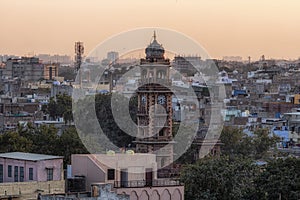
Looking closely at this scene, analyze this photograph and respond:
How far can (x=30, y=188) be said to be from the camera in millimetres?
28125

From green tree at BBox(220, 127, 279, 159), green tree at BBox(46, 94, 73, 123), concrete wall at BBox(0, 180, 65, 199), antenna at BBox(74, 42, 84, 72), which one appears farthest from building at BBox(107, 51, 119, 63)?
concrete wall at BBox(0, 180, 65, 199)

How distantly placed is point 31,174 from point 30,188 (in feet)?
3.13

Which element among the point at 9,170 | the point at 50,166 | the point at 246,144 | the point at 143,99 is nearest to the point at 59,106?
the point at 246,144

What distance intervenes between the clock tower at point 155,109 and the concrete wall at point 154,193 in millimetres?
14958

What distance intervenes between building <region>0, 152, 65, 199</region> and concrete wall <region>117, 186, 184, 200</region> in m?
1.96

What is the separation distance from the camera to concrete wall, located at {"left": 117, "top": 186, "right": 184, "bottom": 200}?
100ft

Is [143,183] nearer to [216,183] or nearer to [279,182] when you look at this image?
[216,183]

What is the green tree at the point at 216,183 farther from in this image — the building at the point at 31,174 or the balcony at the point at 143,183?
the building at the point at 31,174

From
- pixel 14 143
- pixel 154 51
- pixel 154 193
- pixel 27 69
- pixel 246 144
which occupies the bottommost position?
pixel 154 193

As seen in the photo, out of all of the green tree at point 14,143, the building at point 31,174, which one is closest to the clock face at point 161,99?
the green tree at point 14,143

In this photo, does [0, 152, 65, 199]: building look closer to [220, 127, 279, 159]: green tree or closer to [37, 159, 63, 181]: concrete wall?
[37, 159, 63, 181]: concrete wall

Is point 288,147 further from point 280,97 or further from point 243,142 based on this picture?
point 280,97

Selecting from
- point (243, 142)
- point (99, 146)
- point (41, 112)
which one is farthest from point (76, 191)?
point (41, 112)

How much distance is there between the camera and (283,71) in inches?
5994
